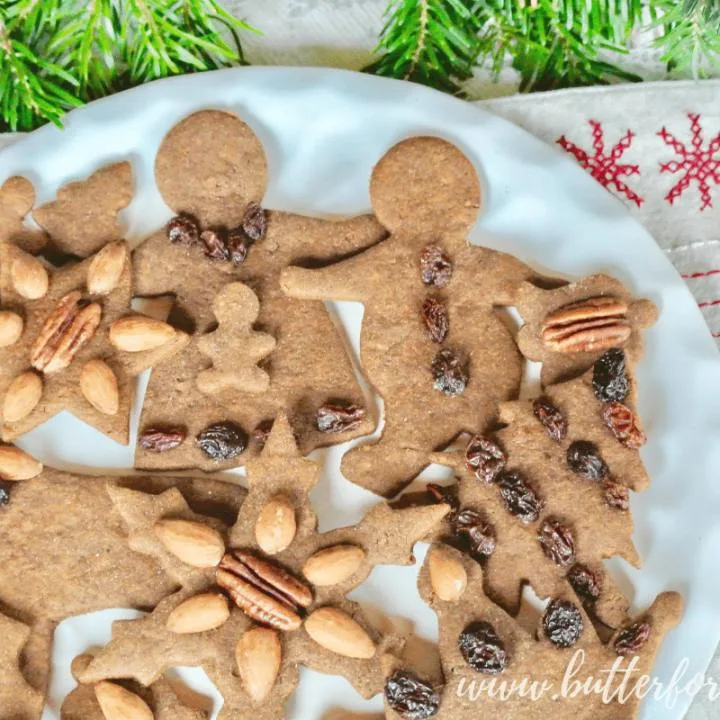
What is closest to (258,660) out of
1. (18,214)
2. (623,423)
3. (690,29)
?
(623,423)

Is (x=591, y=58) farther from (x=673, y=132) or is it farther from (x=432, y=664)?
(x=432, y=664)

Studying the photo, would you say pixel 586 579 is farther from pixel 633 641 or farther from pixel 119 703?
pixel 119 703

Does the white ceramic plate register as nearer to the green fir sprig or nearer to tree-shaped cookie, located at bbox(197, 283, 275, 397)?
the green fir sprig

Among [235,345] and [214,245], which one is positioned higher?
[214,245]

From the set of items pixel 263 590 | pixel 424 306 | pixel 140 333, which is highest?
pixel 424 306

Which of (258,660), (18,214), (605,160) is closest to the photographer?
(258,660)

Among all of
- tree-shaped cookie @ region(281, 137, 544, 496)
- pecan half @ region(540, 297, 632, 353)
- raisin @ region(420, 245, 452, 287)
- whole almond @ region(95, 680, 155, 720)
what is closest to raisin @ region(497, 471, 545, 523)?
tree-shaped cookie @ region(281, 137, 544, 496)

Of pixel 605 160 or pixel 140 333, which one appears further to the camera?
pixel 605 160

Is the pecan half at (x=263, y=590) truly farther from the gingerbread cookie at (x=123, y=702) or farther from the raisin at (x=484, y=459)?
the raisin at (x=484, y=459)
